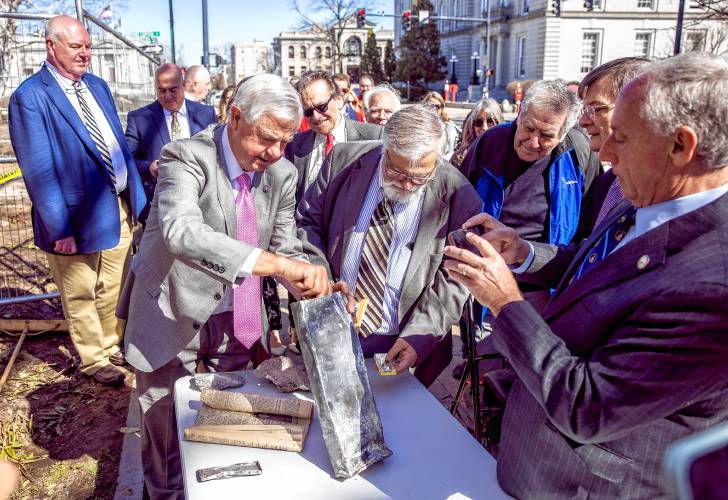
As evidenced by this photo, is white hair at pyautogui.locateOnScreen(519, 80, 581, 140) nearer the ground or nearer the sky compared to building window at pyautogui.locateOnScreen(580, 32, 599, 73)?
nearer the ground

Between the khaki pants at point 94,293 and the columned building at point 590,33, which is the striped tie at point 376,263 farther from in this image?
the columned building at point 590,33

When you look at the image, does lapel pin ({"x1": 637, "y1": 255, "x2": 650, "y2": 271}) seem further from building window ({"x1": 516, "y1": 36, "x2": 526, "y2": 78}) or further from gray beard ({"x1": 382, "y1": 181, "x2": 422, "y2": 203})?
building window ({"x1": 516, "y1": 36, "x2": 526, "y2": 78})

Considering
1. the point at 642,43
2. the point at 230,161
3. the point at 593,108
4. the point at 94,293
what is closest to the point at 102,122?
the point at 94,293

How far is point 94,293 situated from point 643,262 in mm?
3613

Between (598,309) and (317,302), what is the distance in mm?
769

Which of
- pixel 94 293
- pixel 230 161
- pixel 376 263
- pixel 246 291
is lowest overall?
Result: pixel 94 293

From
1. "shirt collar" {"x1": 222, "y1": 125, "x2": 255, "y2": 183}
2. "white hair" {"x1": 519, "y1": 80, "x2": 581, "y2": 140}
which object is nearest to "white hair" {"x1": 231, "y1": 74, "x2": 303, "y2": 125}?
"shirt collar" {"x1": 222, "y1": 125, "x2": 255, "y2": 183}

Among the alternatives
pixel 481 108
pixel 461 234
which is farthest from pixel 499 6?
pixel 461 234

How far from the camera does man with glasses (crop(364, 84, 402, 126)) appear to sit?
16.6 feet

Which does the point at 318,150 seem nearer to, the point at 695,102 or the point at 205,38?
the point at 695,102

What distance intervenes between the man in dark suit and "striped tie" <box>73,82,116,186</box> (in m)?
3.05

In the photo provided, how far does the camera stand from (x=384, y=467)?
1.64 meters

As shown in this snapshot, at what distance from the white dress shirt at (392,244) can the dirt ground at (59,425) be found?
5.45ft

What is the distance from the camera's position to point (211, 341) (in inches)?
99.8
